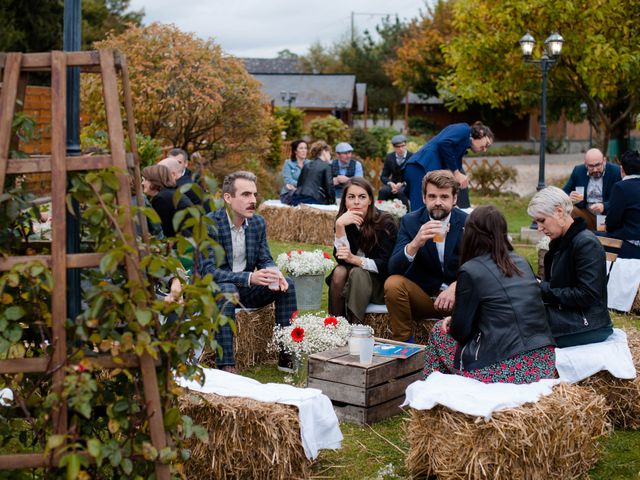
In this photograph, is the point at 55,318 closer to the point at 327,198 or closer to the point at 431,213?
the point at 431,213

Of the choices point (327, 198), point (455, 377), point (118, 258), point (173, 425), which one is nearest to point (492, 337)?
point (455, 377)

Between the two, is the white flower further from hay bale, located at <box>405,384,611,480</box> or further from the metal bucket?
hay bale, located at <box>405,384,611,480</box>

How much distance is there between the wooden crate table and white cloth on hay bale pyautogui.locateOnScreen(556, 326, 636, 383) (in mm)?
965

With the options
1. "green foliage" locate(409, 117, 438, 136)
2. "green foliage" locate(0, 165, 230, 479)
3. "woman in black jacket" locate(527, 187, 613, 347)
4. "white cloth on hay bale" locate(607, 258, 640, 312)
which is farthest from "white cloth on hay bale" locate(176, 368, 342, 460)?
"green foliage" locate(409, 117, 438, 136)

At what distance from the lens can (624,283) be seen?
26.7 ft

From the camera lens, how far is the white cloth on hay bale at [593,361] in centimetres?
479

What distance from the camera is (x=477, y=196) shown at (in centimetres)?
2203

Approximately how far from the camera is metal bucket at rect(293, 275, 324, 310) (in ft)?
25.9

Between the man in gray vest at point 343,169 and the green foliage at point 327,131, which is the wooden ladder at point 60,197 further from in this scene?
the green foliage at point 327,131

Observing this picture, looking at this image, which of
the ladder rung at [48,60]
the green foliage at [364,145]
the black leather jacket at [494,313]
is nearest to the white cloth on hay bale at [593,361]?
the black leather jacket at [494,313]

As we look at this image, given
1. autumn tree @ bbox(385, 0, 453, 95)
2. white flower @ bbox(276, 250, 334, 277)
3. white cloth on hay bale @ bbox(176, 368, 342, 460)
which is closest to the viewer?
white cloth on hay bale @ bbox(176, 368, 342, 460)

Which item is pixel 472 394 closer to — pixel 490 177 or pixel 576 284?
pixel 576 284

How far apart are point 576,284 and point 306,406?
73.4 inches

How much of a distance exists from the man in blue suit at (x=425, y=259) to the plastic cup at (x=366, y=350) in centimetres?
97
